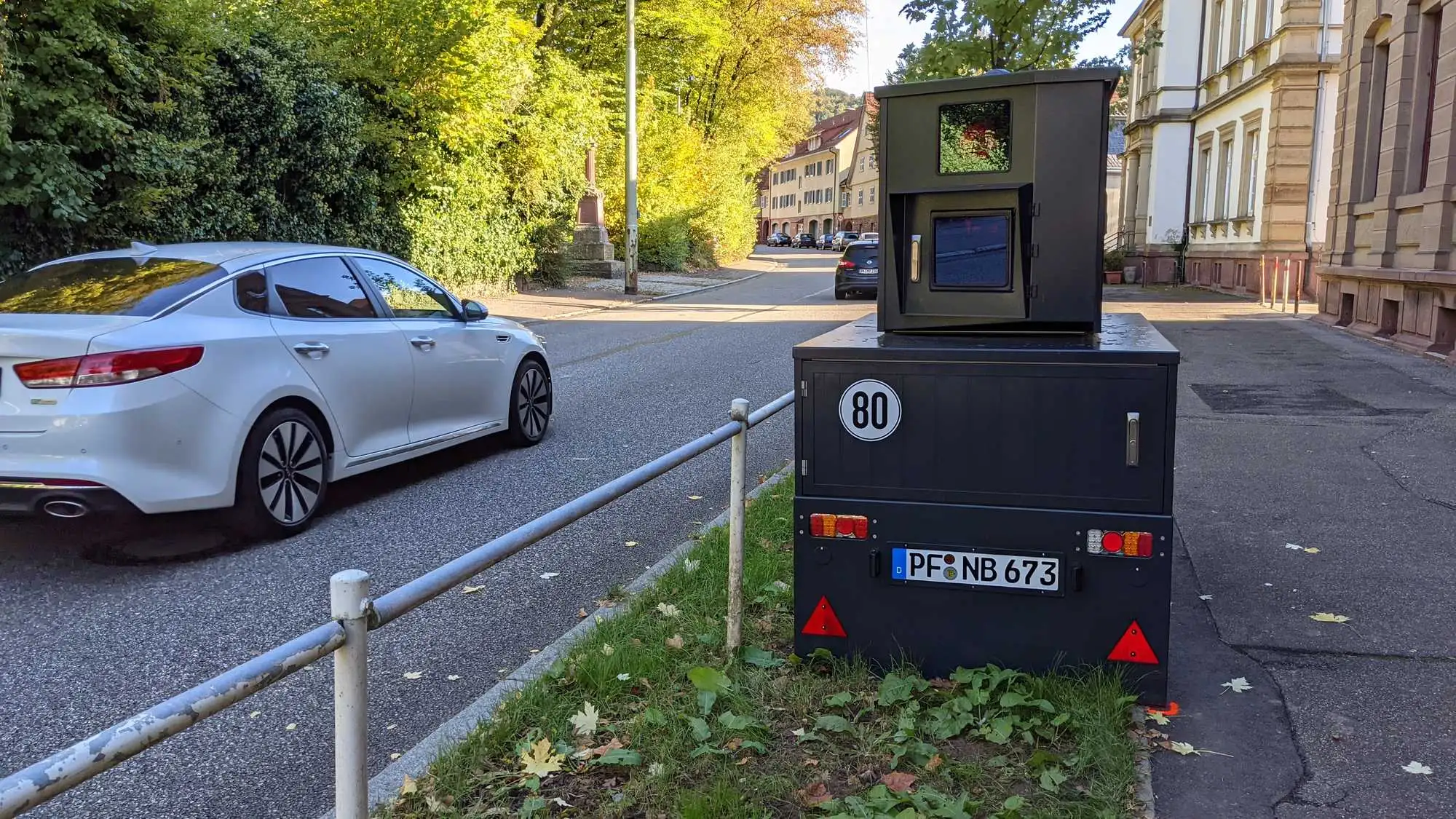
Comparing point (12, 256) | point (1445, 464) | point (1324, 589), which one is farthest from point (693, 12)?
point (1324, 589)

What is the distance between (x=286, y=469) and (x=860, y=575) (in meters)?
3.55

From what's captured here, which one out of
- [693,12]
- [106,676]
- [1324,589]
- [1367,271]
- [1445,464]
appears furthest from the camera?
[693,12]

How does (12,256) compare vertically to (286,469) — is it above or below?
above

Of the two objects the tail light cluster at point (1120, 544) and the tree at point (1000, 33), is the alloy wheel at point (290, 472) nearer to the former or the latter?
the tail light cluster at point (1120, 544)

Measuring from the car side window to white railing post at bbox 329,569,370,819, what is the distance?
17.5 feet

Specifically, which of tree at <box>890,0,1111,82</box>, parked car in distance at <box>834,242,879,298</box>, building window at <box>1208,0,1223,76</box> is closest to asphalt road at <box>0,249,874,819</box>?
tree at <box>890,0,1111,82</box>

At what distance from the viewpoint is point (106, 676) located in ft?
13.5

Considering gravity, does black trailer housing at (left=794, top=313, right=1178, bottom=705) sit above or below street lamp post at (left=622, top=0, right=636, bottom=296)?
below

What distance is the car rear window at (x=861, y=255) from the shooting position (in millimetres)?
27328

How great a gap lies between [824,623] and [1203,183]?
3237 cm

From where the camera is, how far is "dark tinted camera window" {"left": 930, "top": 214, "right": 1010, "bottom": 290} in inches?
155

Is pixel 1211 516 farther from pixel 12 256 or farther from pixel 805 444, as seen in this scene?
pixel 12 256

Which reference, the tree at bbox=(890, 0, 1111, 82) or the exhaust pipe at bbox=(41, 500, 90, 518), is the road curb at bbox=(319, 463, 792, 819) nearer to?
the exhaust pipe at bbox=(41, 500, 90, 518)

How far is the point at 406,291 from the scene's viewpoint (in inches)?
293
